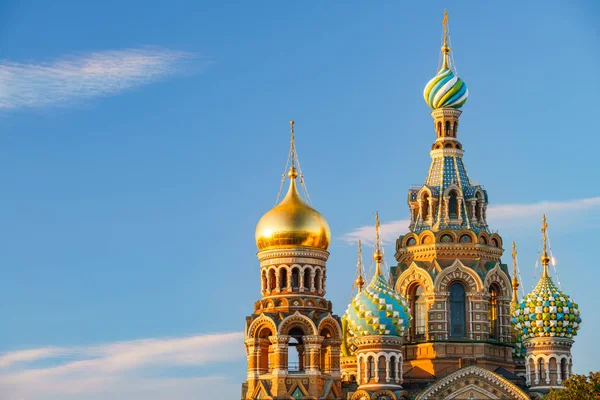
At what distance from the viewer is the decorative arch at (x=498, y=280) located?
173ft

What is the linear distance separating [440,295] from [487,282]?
1.64 meters

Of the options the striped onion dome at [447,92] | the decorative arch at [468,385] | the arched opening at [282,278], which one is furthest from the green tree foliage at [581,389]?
the striped onion dome at [447,92]

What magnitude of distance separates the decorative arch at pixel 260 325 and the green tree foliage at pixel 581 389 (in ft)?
29.3

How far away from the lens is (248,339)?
5094cm

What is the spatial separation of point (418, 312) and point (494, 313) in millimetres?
2488

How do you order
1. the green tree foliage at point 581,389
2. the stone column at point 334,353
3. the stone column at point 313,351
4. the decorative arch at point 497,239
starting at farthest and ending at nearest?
the decorative arch at point 497,239, the stone column at point 334,353, the stone column at point 313,351, the green tree foliage at point 581,389

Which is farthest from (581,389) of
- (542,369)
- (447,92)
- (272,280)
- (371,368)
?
(447,92)

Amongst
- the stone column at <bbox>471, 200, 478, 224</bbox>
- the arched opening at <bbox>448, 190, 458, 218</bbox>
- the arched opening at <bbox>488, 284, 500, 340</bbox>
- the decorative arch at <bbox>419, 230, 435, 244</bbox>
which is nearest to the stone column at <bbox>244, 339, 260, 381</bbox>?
the decorative arch at <bbox>419, 230, 435, 244</bbox>

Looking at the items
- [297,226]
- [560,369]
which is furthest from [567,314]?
[297,226]

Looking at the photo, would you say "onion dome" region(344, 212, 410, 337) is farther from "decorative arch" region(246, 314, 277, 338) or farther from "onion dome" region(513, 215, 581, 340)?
"onion dome" region(513, 215, 581, 340)

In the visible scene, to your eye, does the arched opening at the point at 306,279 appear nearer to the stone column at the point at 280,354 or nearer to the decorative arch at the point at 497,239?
the stone column at the point at 280,354

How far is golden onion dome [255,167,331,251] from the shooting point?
2015 inches

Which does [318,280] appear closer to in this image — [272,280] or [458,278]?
[272,280]

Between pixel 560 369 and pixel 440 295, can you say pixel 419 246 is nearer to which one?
pixel 440 295
